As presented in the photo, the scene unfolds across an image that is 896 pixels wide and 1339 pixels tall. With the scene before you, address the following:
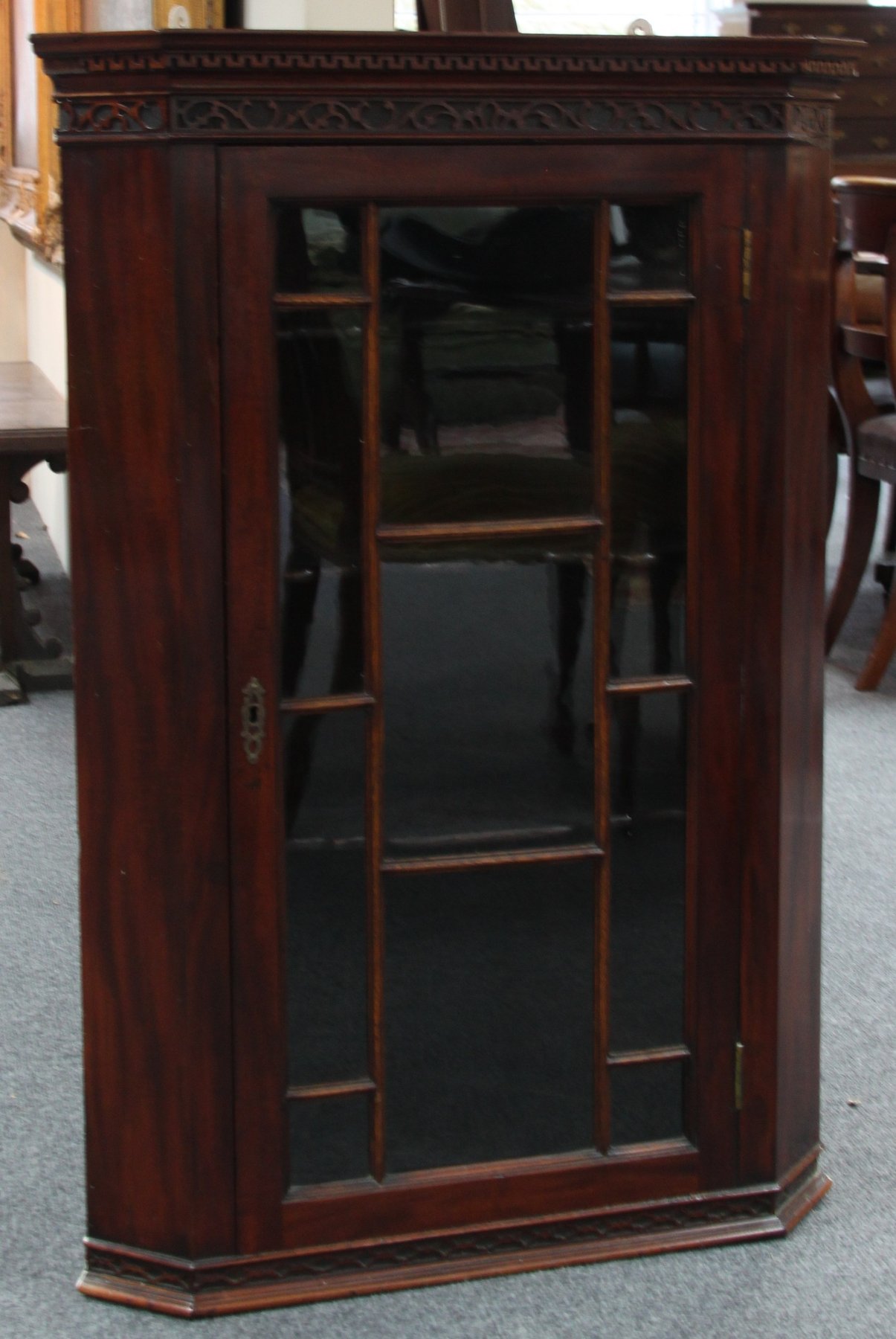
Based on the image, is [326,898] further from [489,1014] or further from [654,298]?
[654,298]

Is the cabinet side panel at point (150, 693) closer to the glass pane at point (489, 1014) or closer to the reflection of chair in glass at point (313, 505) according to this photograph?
the reflection of chair in glass at point (313, 505)

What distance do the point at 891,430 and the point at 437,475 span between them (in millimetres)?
2763

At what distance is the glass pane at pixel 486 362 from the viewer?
67.0 inches

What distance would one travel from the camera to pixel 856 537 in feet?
15.2

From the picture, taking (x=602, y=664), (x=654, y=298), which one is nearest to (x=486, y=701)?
(x=602, y=664)

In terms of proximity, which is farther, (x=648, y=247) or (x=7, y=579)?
(x=7, y=579)

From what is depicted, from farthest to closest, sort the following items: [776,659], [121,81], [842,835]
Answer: [842,835], [776,659], [121,81]

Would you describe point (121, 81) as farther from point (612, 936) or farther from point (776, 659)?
point (612, 936)

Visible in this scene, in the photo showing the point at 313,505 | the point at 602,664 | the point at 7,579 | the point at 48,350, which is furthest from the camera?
the point at 48,350

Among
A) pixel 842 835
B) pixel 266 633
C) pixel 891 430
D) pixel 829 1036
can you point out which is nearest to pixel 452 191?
pixel 266 633

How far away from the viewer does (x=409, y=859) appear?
1823mm

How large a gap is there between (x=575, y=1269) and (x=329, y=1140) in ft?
1.04

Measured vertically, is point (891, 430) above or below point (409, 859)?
above

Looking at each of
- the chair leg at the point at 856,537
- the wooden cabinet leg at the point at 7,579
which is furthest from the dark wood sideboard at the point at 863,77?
the wooden cabinet leg at the point at 7,579
